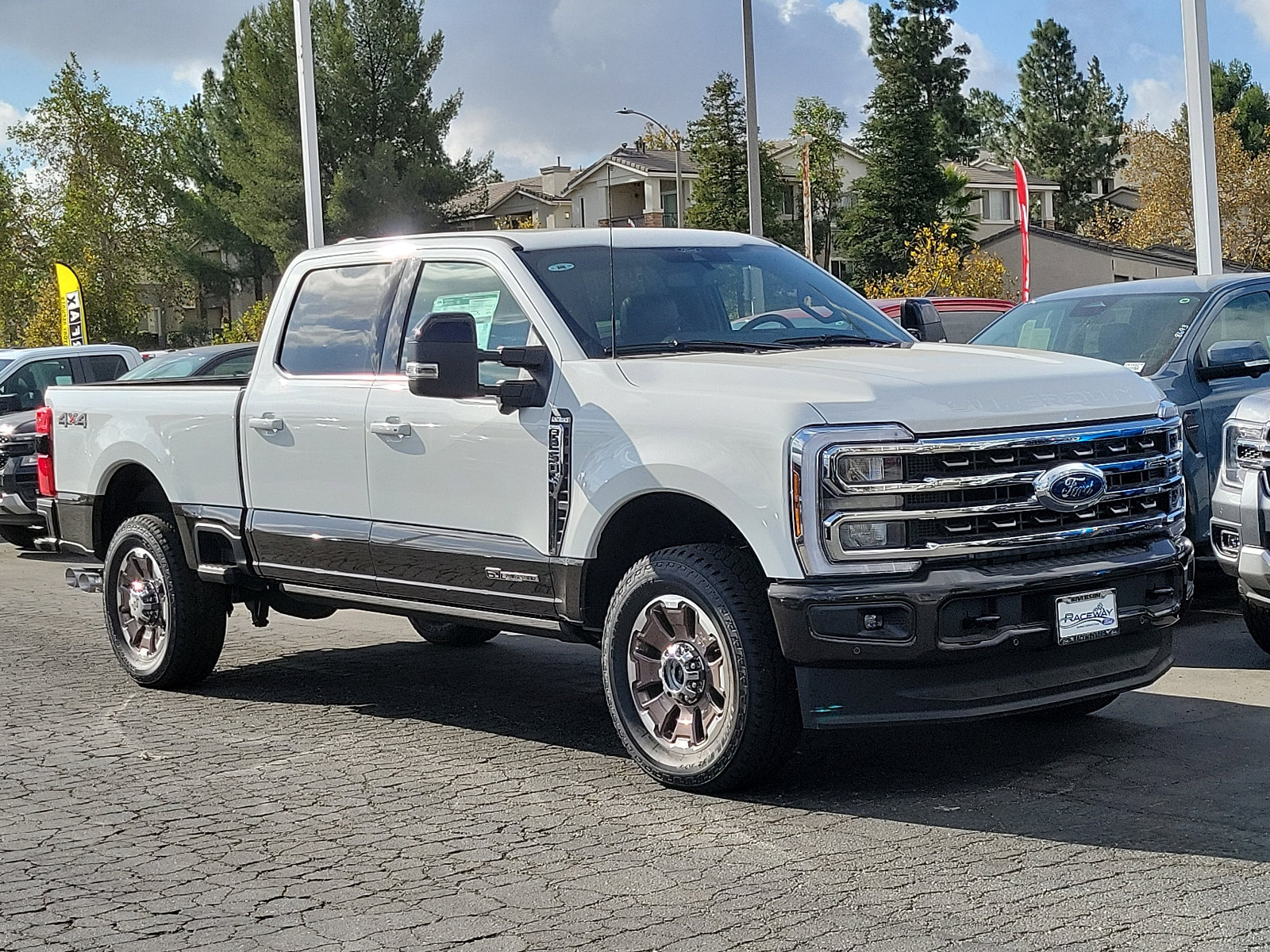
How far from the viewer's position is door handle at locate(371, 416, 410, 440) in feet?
22.4

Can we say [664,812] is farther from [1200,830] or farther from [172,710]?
[172,710]

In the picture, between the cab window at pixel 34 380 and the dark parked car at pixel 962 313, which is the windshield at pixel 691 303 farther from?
the cab window at pixel 34 380

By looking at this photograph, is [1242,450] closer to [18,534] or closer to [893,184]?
[18,534]

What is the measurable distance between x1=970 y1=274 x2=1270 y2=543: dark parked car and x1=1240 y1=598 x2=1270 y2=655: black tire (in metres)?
0.98

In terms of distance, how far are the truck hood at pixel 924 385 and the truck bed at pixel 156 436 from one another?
101 inches

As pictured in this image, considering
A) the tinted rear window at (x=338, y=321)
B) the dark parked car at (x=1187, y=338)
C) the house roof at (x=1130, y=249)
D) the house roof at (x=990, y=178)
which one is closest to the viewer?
the tinted rear window at (x=338, y=321)

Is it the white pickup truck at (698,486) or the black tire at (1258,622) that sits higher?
the white pickup truck at (698,486)

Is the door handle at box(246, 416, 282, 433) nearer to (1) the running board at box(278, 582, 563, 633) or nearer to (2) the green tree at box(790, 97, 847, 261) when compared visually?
(1) the running board at box(278, 582, 563, 633)

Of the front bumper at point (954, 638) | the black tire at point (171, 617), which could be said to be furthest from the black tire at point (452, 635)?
the front bumper at point (954, 638)

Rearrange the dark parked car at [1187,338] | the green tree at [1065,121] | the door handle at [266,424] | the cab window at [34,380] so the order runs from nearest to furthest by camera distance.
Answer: the door handle at [266,424] < the dark parked car at [1187,338] < the cab window at [34,380] < the green tree at [1065,121]

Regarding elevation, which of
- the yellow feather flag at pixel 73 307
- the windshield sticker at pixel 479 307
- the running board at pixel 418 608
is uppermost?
the yellow feather flag at pixel 73 307

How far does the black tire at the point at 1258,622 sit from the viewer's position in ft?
25.2

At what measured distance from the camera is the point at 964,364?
5.92m

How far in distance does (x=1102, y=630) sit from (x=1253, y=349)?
403 centimetres
